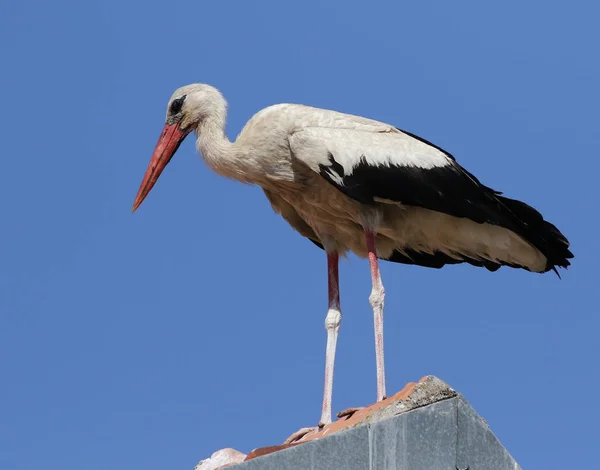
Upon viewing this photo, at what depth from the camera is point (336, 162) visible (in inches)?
430

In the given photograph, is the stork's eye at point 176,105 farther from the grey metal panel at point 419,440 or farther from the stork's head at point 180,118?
the grey metal panel at point 419,440

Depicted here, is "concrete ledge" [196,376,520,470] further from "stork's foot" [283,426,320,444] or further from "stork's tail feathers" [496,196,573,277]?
"stork's tail feathers" [496,196,573,277]

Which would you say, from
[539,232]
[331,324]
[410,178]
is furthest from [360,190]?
[539,232]

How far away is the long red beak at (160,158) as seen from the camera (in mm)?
12266

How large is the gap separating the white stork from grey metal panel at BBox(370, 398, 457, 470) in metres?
2.67

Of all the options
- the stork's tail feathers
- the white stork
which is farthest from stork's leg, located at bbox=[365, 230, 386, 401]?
the stork's tail feathers

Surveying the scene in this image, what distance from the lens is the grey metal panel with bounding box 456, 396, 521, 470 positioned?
773 centimetres

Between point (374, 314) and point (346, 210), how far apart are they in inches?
39.0

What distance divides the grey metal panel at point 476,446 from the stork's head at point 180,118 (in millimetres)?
5021

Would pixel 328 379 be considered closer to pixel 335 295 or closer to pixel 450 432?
pixel 335 295

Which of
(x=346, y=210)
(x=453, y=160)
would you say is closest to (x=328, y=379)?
(x=346, y=210)

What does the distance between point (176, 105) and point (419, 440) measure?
17.9 feet

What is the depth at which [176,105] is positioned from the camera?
12.2 meters

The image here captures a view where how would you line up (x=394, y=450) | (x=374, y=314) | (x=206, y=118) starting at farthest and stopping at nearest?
(x=206, y=118) < (x=374, y=314) < (x=394, y=450)
